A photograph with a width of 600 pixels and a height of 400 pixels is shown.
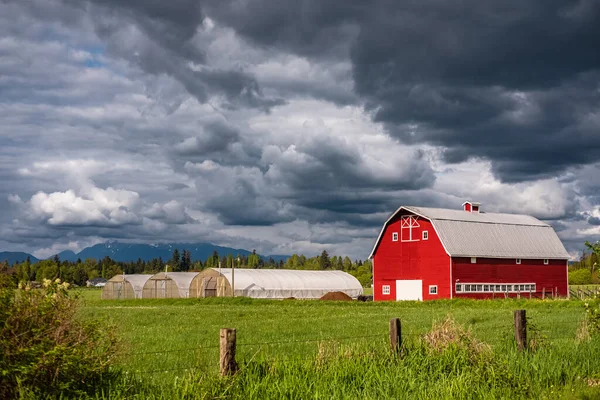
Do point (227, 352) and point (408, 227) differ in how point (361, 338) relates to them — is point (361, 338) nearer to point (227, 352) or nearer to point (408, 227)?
point (227, 352)

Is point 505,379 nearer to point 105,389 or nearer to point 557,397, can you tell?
point 557,397

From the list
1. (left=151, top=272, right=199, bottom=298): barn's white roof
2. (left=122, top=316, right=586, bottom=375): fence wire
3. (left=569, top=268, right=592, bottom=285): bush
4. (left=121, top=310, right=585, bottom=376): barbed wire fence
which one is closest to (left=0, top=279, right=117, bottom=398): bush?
(left=121, top=310, right=585, bottom=376): barbed wire fence

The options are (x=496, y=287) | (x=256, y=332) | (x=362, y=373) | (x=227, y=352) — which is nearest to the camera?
(x=227, y=352)

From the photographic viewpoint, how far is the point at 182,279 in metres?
77.3

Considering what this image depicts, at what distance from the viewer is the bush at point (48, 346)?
Result: 926 centimetres

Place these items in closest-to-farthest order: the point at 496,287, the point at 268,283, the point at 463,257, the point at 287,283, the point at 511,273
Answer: the point at 463,257 → the point at 496,287 → the point at 511,273 → the point at 268,283 → the point at 287,283

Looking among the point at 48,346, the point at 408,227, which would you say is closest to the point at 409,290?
the point at 408,227

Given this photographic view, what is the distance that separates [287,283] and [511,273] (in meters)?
23.9

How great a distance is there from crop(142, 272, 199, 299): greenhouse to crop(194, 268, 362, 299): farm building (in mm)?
2072

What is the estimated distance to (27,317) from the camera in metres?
9.58

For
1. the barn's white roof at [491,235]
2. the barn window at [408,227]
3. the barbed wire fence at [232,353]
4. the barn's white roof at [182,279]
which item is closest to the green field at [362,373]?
the barbed wire fence at [232,353]

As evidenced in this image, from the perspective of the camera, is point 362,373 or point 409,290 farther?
point 409,290

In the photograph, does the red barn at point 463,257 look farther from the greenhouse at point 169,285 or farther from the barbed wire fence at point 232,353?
the barbed wire fence at point 232,353

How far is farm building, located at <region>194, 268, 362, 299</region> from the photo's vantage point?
70.1 metres
